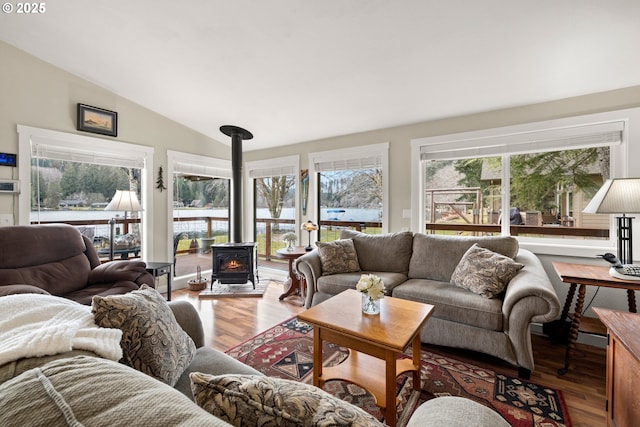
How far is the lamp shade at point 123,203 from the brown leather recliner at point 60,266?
1.45ft

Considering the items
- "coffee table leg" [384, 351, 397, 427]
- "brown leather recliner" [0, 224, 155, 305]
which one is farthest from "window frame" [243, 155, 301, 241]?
"coffee table leg" [384, 351, 397, 427]

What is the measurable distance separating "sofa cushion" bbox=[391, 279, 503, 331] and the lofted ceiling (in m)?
1.88

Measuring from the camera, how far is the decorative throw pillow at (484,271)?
2.31 meters

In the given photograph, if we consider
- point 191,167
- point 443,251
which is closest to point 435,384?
point 443,251

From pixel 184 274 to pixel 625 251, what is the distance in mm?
5114

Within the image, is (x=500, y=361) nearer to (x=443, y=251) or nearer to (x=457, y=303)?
(x=457, y=303)

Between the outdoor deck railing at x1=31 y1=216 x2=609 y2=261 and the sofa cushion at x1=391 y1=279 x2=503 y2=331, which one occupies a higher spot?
the outdoor deck railing at x1=31 y1=216 x2=609 y2=261

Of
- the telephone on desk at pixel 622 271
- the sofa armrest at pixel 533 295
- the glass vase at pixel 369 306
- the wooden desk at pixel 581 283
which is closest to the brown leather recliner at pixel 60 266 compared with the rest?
the glass vase at pixel 369 306

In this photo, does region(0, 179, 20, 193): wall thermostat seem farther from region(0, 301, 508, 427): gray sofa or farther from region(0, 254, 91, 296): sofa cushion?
region(0, 301, 508, 427): gray sofa

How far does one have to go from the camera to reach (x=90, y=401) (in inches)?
17.3

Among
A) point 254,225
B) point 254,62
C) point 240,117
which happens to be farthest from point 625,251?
point 254,225

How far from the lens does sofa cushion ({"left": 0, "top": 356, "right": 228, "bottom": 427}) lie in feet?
1.34

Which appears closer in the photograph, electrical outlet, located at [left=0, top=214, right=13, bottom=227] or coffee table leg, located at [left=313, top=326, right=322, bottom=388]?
coffee table leg, located at [left=313, top=326, right=322, bottom=388]

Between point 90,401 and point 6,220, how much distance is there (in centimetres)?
359
